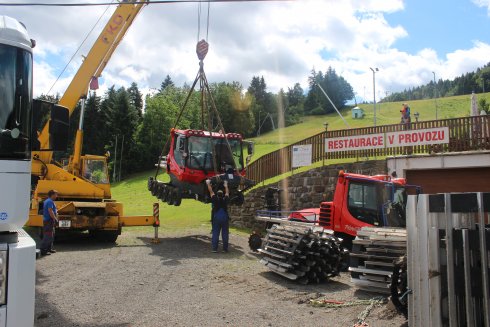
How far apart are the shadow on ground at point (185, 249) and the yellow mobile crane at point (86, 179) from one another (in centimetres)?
110

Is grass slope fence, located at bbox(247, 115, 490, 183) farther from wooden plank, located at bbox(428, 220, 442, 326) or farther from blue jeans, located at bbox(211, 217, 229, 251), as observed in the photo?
wooden plank, located at bbox(428, 220, 442, 326)

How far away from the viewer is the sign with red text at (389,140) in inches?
682

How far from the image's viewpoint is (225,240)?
43.2 feet

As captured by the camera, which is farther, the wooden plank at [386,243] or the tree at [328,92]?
the tree at [328,92]

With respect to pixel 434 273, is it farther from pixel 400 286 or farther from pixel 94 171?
pixel 94 171

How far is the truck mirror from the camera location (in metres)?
4.94

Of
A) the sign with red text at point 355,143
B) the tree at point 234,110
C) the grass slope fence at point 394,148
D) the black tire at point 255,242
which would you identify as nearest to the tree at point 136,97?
the tree at point 234,110

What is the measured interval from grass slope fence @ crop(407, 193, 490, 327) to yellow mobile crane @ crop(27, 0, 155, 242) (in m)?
11.4

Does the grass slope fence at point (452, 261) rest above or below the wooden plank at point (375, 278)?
above

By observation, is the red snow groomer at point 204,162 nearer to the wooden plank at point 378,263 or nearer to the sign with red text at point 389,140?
the sign with red text at point 389,140

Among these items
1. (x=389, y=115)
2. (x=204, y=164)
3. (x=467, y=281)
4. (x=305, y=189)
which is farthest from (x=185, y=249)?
(x=389, y=115)

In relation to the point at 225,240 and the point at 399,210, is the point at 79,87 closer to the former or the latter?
the point at 225,240

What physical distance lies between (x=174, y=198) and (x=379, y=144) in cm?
874

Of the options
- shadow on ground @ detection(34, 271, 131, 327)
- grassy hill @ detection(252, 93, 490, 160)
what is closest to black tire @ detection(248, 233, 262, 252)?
shadow on ground @ detection(34, 271, 131, 327)
